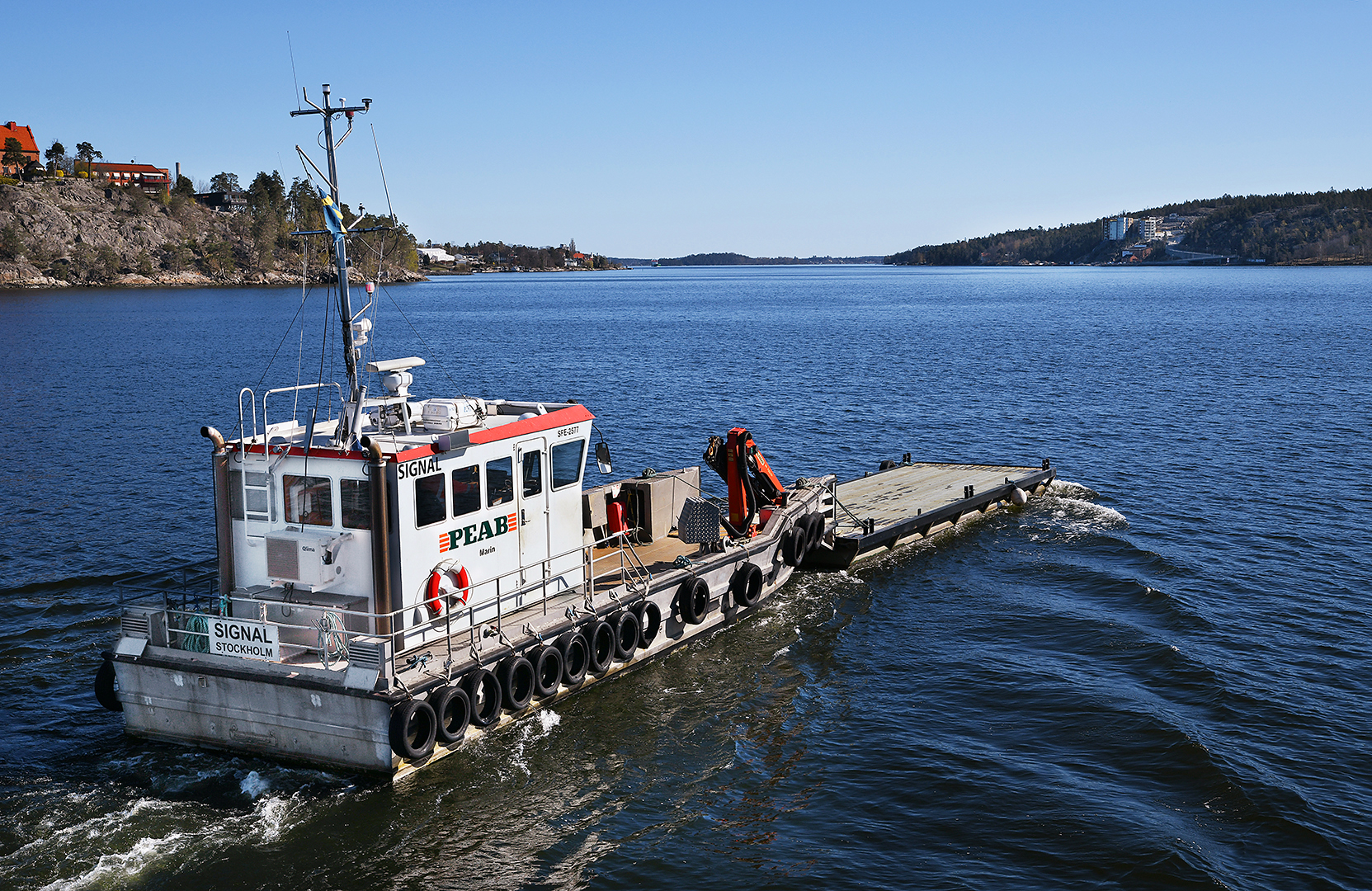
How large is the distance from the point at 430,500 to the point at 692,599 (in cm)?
510

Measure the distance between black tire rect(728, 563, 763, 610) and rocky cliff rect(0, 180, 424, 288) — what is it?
12739cm

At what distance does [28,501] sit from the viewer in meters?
26.2

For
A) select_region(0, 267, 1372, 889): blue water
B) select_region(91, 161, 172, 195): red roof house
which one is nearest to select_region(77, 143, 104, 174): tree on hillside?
select_region(91, 161, 172, 195): red roof house

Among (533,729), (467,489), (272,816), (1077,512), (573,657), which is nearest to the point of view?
(272,816)

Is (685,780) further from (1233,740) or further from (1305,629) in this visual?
(1305,629)

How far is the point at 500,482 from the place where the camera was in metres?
13.8

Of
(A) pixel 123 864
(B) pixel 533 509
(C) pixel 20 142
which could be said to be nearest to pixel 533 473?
(B) pixel 533 509

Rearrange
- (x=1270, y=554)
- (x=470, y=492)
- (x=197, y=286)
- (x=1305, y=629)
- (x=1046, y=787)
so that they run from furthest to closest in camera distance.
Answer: (x=197, y=286) < (x=1270, y=554) < (x=1305, y=629) < (x=470, y=492) < (x=1046, y=787)

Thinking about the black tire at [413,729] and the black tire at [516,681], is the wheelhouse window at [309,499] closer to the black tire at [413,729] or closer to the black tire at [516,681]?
the black tire at [413,729]

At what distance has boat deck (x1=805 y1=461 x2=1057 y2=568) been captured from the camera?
21.1 meters

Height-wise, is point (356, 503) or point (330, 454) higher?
point (330, 454)

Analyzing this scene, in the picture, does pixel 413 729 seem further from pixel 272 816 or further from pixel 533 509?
pixel 533 509

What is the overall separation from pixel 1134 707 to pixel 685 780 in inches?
251

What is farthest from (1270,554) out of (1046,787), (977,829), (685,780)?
(685,780)
